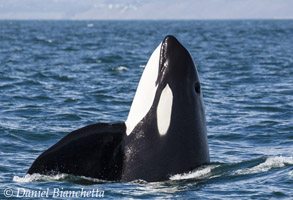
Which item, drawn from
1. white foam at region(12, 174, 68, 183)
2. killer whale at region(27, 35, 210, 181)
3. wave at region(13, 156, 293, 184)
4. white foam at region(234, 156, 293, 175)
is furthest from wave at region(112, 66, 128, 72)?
white foam at region(12, 174, 68, 183)

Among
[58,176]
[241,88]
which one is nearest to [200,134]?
[58,176]

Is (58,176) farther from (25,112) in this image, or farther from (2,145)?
(25,112)

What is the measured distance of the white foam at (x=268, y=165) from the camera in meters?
12.8

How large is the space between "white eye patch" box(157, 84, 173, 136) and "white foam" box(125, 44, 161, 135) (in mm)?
226

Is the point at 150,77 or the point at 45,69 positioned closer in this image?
the point at 150,77

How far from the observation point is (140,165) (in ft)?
36.7

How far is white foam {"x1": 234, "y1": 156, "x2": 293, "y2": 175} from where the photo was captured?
12773 mm

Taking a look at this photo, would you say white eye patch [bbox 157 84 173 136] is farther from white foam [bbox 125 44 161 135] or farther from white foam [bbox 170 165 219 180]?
white foam [bbox 170 165 219 180]

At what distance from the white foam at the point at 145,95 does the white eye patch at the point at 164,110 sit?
0.74 ft

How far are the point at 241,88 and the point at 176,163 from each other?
16.1 metres

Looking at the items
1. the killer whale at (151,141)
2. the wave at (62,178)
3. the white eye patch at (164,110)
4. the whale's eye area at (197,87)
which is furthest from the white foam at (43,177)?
the whale's eye area at (197,87)

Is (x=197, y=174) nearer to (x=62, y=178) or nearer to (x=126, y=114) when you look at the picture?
(x=62, y=178)

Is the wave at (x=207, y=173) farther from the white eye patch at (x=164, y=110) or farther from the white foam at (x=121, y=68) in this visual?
the white foam at (x=121, y=68)

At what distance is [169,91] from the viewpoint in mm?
11414
